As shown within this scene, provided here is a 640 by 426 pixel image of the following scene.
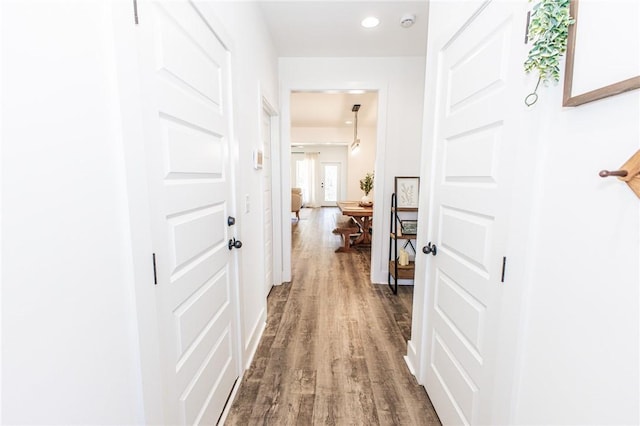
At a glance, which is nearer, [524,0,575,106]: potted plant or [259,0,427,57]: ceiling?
[524,0,575,106]: potted plant

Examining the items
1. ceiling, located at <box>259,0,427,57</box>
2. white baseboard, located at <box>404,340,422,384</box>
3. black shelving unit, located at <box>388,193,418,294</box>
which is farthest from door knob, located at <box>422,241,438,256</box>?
ceiling, located at <box>259,0,427,57</box>

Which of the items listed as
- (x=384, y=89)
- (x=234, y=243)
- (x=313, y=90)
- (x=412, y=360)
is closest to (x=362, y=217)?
(x=384, y=89)

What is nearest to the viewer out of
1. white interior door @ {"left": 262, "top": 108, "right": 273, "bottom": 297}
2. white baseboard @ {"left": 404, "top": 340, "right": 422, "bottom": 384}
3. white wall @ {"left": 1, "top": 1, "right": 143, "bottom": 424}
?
white wall @ {"left": 1, "top": 1, "right": 143, "bottom": 424}

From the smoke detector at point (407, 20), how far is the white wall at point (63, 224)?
2341 mm

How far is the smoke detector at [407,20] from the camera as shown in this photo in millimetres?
2294

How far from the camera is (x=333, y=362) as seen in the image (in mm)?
1945

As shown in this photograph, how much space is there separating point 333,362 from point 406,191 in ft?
6.78

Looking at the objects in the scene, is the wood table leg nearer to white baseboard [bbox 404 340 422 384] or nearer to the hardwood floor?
the hardwood floor

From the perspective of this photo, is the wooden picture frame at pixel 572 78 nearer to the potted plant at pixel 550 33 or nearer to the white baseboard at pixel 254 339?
the potted plant at pixel 550 33

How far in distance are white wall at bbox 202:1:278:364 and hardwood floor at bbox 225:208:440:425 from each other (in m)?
0.24

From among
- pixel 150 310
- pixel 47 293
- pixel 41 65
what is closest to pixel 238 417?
pixel 150 310

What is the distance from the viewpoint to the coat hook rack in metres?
0.58

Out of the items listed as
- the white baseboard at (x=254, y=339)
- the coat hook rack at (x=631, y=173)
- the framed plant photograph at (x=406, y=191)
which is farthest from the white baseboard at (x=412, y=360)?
the framed plant photograph at (x=406, y=191)

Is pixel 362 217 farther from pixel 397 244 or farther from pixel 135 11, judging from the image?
pixel 135 11
